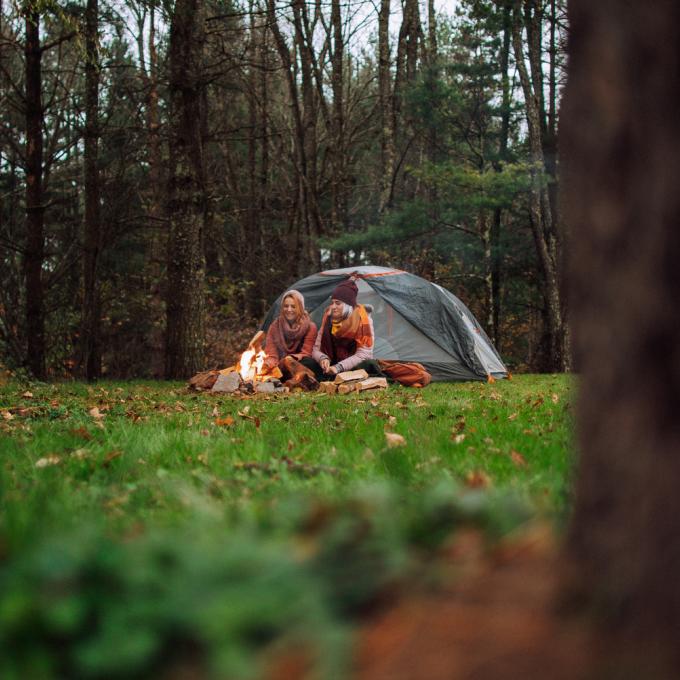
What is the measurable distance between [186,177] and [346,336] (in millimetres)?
3495

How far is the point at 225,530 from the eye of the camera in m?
1.75

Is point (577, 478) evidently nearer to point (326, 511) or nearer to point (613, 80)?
point (326, 511)

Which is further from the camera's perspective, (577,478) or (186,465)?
(186,465)

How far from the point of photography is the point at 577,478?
1472 mm

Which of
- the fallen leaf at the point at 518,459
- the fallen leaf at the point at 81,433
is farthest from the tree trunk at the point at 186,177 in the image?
the fallen leaf at the point at 518,459

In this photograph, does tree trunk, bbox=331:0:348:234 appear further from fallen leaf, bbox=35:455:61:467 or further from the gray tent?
fallen leaf, bbox=35:455:61:467

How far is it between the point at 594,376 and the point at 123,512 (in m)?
1.82

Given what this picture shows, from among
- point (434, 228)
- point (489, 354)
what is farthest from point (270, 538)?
point (434, 228)

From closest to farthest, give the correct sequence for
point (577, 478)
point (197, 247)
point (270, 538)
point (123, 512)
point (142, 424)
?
1. point (577, 478)
2. point (270, 538)
3. point (123, 512)
4. point (142, 424)
5. point (197, 247)

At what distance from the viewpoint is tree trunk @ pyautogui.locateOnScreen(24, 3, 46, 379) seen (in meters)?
10.9

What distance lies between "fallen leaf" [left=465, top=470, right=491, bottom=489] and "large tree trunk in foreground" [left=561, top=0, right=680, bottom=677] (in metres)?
1.06

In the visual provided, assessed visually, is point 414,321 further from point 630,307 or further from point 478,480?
point 630,307

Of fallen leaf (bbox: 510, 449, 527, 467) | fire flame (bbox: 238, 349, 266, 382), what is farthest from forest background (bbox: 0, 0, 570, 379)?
fallen leaf (bbox: 510, 449, 527, 467)

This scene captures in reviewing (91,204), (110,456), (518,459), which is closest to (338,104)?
(91,204)
